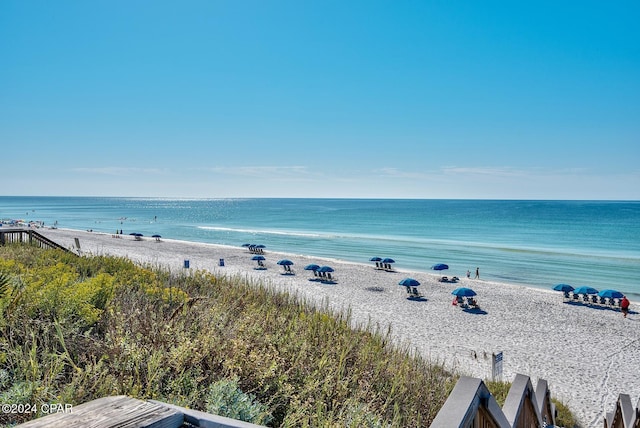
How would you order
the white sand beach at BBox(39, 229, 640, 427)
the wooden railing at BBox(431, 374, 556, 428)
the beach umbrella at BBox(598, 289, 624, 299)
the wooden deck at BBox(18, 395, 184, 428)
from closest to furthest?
the wooden deck at BBox(18, 395, 184, 428) < the wooden railing at BBox(431, 374, 556, 428) < the white sand beach at BBox(39, 229, 640, 427) < the beach umbrella at BBox(598, 289, 624, 299)

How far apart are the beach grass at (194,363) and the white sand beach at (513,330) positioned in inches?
103

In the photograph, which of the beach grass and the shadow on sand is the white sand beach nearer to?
the shadow on sand

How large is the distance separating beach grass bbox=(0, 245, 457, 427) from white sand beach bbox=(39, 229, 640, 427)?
2.61 m

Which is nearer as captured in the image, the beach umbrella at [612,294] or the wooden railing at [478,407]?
the wooden railing at [478,407]

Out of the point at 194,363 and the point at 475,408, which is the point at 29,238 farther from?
the point at 475,408

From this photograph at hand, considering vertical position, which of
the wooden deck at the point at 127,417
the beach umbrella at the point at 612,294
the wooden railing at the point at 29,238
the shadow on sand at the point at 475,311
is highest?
the wooden deck at the point at 127,417

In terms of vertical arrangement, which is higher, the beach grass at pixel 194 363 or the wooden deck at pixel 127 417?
the wooden deck at pixel 127 417

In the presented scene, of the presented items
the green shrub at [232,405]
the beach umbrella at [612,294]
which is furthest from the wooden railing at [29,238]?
the beach umbrella at [612,294]

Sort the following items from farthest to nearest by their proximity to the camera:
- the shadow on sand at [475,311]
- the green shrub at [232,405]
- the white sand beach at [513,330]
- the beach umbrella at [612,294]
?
the beach umbrella at [612,294] → the shadow on sand at [475,311] → the white sand beach at [513,330] → the green shrub at [232,405]

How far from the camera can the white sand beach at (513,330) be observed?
455 inches

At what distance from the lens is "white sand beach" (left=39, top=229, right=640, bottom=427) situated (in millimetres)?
11547

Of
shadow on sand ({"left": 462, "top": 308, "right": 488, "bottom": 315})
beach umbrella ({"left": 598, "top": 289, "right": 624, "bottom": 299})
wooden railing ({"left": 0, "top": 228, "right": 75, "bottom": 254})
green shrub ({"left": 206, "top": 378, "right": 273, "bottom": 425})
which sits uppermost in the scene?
wooden railing ({"left": 0, "top": 228, "right": 75, "bottom": 254})

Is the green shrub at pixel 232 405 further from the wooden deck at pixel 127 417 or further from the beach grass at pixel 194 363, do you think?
the wooden deck at pixel 127 417

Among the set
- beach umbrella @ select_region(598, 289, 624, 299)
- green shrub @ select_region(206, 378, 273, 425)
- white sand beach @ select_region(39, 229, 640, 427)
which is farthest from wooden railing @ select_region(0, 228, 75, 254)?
beach umbrella @ select_region(598, 289, 624, 299)
